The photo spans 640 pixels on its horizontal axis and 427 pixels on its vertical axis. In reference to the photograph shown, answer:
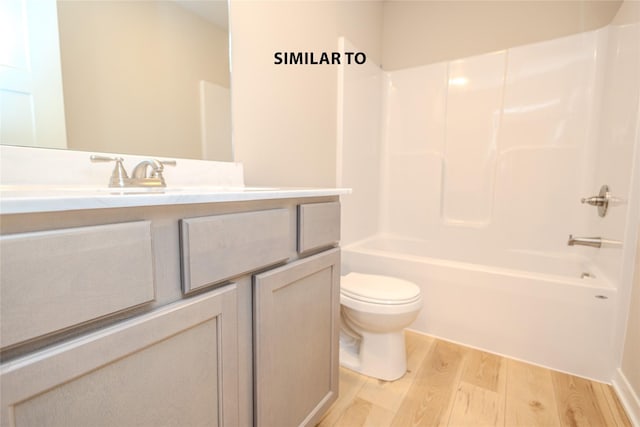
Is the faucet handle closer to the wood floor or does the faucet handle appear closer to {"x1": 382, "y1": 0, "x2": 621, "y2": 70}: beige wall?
the wood floor

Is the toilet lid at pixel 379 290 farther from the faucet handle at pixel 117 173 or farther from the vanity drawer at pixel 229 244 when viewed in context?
the faucet handle at pixel 117 173

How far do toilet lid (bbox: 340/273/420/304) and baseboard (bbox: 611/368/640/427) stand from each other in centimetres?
90

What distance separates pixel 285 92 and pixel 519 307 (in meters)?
1.65

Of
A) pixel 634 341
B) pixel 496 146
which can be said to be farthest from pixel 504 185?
pixel 634 341

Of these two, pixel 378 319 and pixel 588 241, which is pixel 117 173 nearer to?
pixel 378 319

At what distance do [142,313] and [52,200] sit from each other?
0.24 m

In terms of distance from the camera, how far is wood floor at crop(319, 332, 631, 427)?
1203 millimetres

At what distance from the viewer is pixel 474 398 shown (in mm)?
1320

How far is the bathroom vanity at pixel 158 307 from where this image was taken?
0.41 metres

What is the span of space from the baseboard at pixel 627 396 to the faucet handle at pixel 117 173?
202 centimetres

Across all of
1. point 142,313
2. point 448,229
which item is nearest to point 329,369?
point 142,313

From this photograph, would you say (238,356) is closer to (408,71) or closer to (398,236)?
(398,236)

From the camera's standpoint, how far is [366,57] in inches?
89.3

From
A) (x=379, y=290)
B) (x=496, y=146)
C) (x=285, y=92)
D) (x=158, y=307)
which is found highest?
(x=285, y=92)
